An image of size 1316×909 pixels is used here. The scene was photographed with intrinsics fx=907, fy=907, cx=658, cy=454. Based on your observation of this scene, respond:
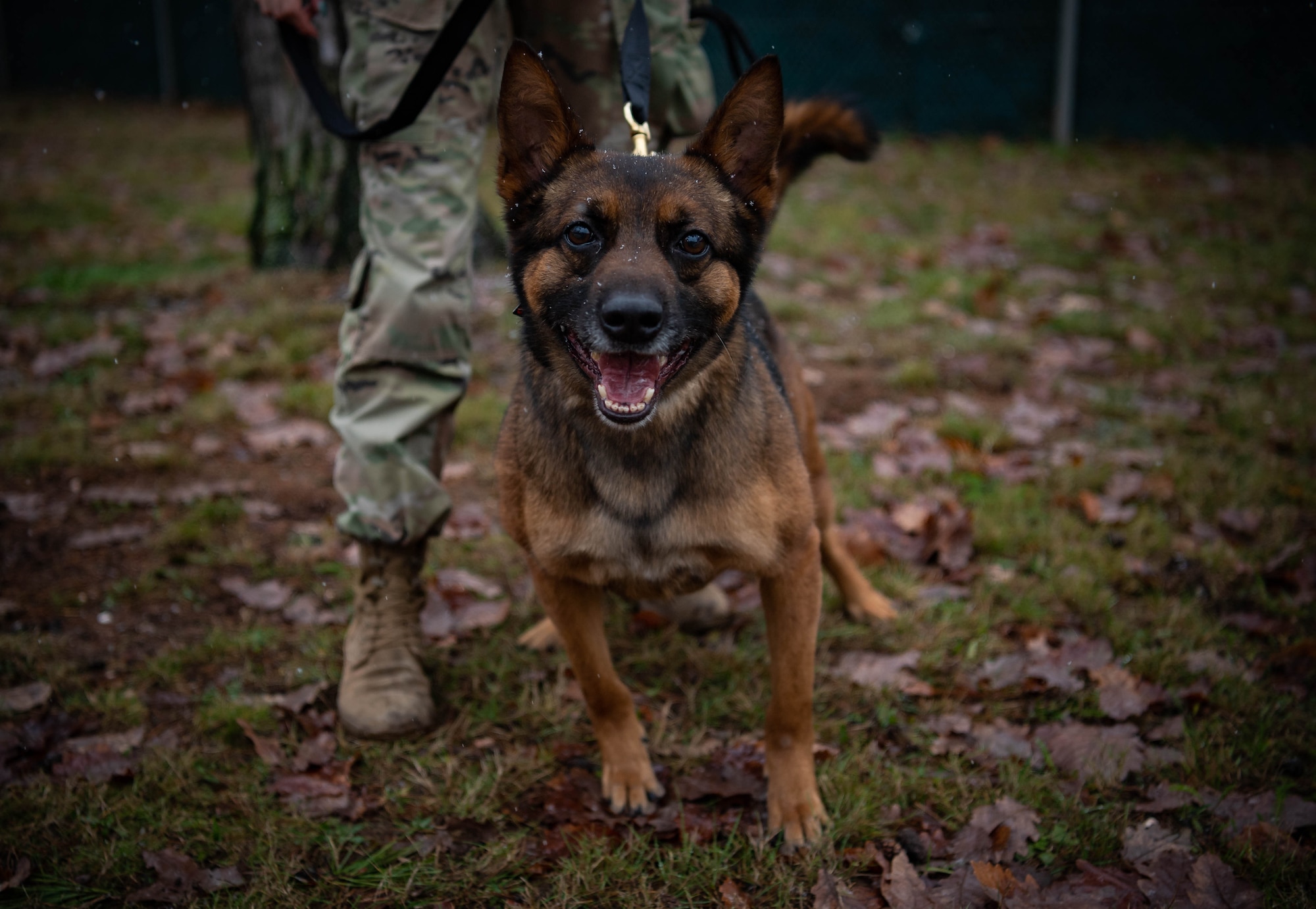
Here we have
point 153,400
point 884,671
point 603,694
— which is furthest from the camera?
point 153,400

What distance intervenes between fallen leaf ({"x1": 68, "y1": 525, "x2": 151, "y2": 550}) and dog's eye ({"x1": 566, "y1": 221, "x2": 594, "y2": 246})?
2.64 metres

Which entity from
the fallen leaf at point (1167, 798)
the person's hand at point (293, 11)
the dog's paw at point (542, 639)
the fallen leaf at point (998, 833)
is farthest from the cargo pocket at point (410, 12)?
the fallen leaf at point (1167, 798)

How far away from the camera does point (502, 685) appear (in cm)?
306

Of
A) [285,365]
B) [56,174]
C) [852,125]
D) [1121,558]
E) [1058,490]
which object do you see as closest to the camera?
[852,125]

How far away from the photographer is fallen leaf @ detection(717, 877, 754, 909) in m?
2.20

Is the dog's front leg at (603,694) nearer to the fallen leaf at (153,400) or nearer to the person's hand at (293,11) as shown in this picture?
the person's hand at (293,11)

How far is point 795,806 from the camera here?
245cm

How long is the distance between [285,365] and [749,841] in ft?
13.8

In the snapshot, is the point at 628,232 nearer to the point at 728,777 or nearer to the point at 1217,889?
the point at 728,777

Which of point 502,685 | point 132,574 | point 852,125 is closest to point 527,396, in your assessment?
point 502,685

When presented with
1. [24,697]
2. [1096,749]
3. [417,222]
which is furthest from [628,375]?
[24,697]

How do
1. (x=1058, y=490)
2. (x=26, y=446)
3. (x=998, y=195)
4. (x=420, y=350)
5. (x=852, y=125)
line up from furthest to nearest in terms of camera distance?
(x=998, y=195), (x=26, y=446), (x=1058, y=490), (x=852, y=125), (x=420, y=350)

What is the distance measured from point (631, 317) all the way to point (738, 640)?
5.28 ft

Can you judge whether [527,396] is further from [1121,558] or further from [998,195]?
[998,195]
